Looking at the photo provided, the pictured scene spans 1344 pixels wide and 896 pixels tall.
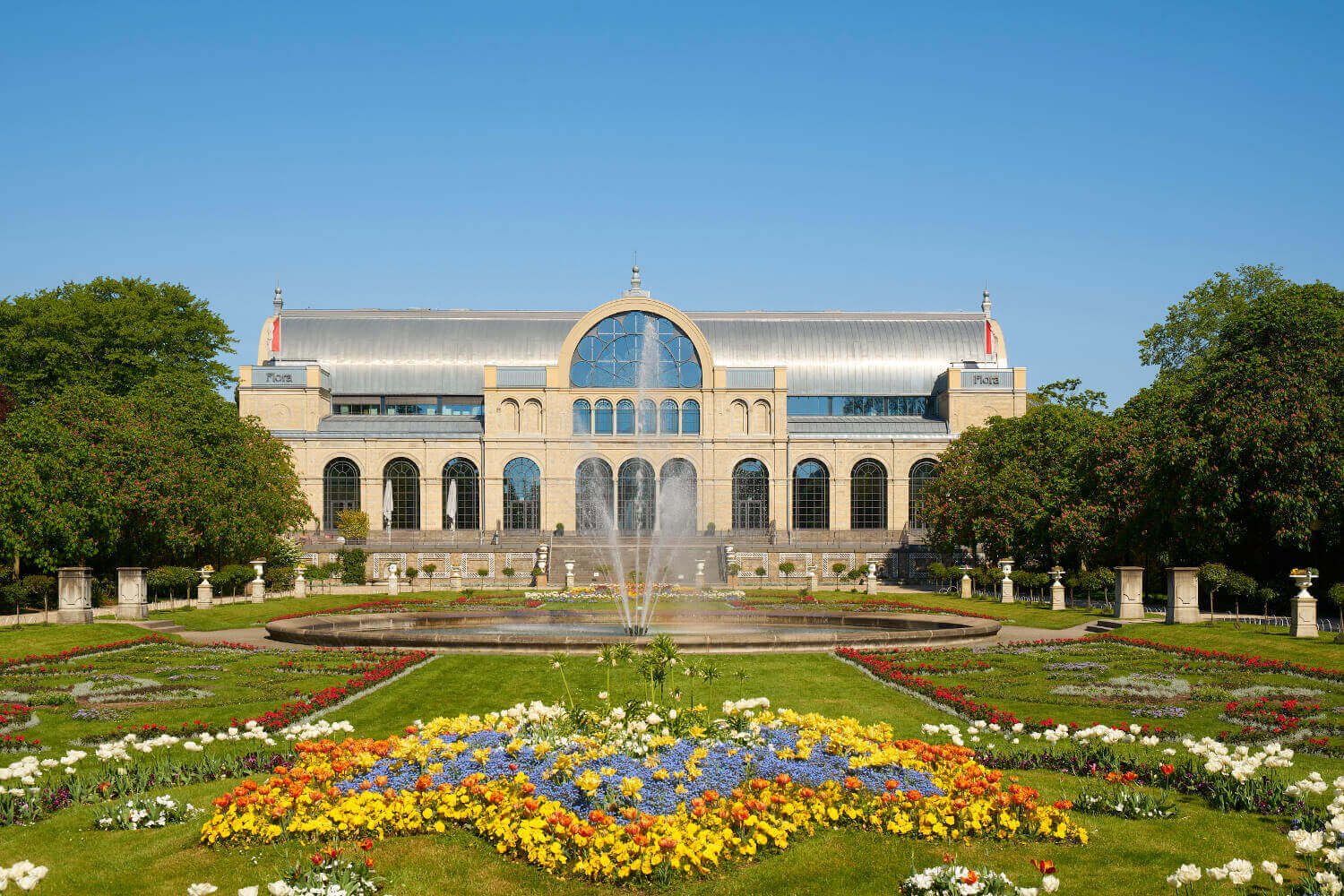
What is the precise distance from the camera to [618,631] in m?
27.7

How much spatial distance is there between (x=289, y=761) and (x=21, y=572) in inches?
1424

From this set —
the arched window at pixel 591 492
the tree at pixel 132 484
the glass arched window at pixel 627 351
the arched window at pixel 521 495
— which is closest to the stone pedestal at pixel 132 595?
the tree at pixel 132 484

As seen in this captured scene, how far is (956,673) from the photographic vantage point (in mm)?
20609

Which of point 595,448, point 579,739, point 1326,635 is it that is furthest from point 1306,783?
point 595,448

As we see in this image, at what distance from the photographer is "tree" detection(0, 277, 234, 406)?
57.8 m

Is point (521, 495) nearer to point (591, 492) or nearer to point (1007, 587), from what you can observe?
point (591, 492)

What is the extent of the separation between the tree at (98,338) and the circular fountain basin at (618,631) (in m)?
33.6

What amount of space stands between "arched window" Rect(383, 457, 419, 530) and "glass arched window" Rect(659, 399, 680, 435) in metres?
16.2

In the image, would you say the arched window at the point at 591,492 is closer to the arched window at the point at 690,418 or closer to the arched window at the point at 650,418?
the arched window at the point at 650,418

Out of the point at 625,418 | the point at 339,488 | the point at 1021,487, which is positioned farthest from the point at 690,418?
the point at 1021,487

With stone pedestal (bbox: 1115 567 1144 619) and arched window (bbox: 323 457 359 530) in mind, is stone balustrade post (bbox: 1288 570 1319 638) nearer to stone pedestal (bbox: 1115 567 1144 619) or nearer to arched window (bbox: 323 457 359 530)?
stone pedestal (bbox: 1115 567 1144 619)

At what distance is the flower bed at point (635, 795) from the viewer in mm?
8984

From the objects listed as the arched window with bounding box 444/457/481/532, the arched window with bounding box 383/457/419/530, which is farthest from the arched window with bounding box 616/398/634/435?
the arched window with bounding box 383/457/419/530

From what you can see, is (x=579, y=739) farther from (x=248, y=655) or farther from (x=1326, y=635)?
(x=1326, y=635)
